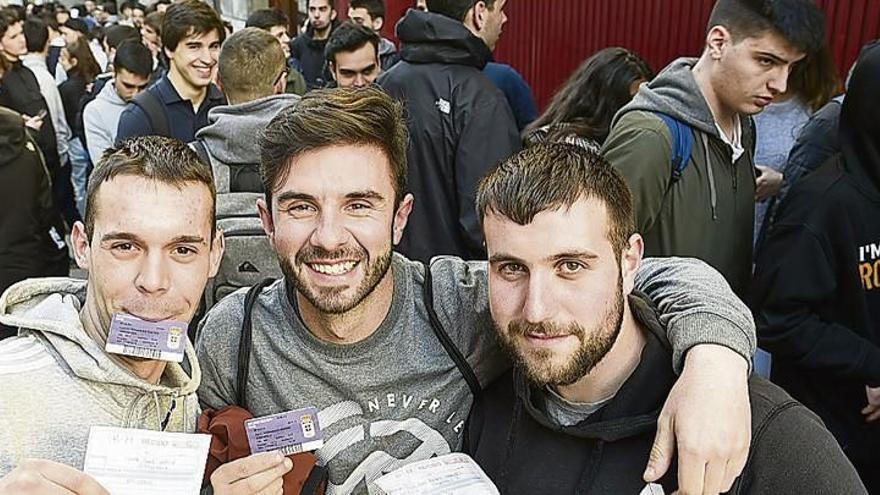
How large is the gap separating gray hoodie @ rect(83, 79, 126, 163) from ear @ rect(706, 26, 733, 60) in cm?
369

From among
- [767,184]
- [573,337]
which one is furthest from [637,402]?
[767,184]

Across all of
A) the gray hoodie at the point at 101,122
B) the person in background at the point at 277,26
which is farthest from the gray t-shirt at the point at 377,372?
the person in background at the point at 277,26

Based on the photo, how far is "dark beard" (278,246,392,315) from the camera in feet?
6.23

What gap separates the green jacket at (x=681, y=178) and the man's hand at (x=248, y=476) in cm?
153

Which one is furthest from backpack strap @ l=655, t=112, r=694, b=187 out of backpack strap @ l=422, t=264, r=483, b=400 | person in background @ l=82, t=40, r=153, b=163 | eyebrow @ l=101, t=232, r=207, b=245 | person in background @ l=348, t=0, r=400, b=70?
person in background @ l=348, t=0, r=400, b=70

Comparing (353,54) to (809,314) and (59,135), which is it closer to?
(59,135)

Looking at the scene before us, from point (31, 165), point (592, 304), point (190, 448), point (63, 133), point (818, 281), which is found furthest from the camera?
point (63, 133)

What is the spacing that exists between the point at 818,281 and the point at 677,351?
3.65 feet

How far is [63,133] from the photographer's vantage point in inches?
257

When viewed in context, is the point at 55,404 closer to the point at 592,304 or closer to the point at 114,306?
the point at 114,306

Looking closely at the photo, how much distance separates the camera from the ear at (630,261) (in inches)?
70.5

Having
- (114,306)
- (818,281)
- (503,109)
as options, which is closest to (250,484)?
(114,306)

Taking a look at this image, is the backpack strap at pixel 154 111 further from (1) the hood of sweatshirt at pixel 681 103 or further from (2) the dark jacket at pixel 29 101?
(2) the dark jacket at pixel 29 101

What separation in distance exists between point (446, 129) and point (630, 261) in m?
1.86
